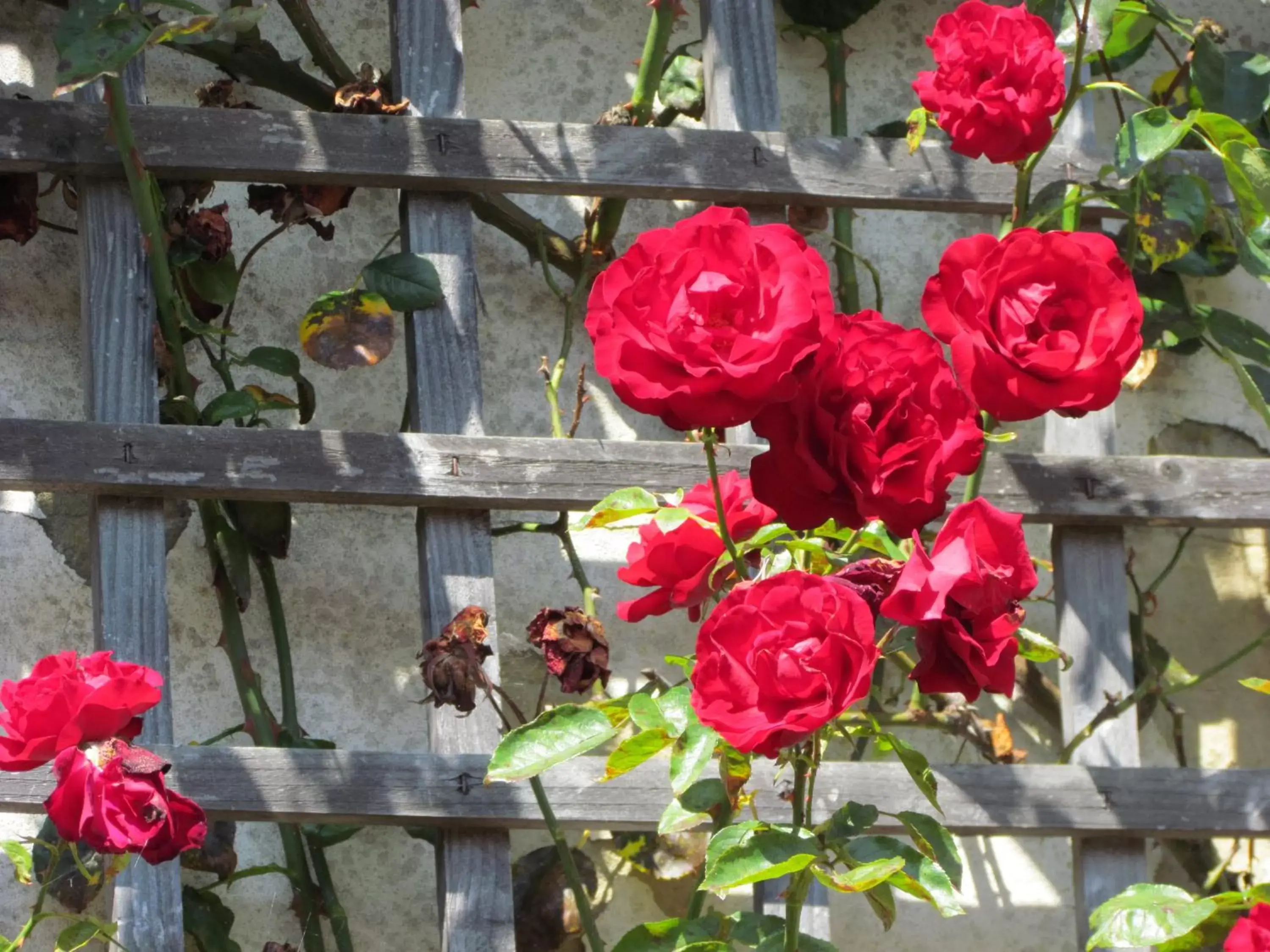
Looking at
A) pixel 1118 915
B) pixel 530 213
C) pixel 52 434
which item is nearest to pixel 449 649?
pixel 52 434

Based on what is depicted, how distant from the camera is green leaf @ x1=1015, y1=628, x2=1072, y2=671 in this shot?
1191 mm

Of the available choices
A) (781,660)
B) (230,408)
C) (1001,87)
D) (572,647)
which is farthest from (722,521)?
(230,408)

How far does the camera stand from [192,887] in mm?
1843

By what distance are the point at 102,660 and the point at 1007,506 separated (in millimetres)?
953

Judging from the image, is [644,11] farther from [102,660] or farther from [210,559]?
[102,660]

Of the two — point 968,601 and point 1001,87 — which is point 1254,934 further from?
point 1001,87

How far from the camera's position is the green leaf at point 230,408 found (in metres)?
1.78

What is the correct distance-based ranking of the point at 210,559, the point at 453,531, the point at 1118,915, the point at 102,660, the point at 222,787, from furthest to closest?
the point at 210,559, the point at 453,531, the point at 222,787, the point at 1118,915, the point at 102,660

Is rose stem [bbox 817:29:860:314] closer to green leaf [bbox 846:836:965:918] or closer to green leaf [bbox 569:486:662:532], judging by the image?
green leaf [bbox 569:486:662:532]

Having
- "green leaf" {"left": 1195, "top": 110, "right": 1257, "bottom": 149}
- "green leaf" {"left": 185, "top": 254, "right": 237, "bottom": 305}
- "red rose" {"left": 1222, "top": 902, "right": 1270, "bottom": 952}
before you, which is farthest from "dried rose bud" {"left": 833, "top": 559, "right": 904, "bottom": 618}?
"green leaf" {"left": 185, "top": 254, "right": 237, "bottom": 305}

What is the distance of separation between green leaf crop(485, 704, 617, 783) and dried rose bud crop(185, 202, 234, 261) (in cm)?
82

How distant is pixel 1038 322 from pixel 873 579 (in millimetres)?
183

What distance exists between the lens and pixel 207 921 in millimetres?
1801

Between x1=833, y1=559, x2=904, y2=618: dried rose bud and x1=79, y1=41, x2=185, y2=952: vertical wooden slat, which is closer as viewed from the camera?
x1=833, y1=559, x2=904, y2=618: dried rose bud
